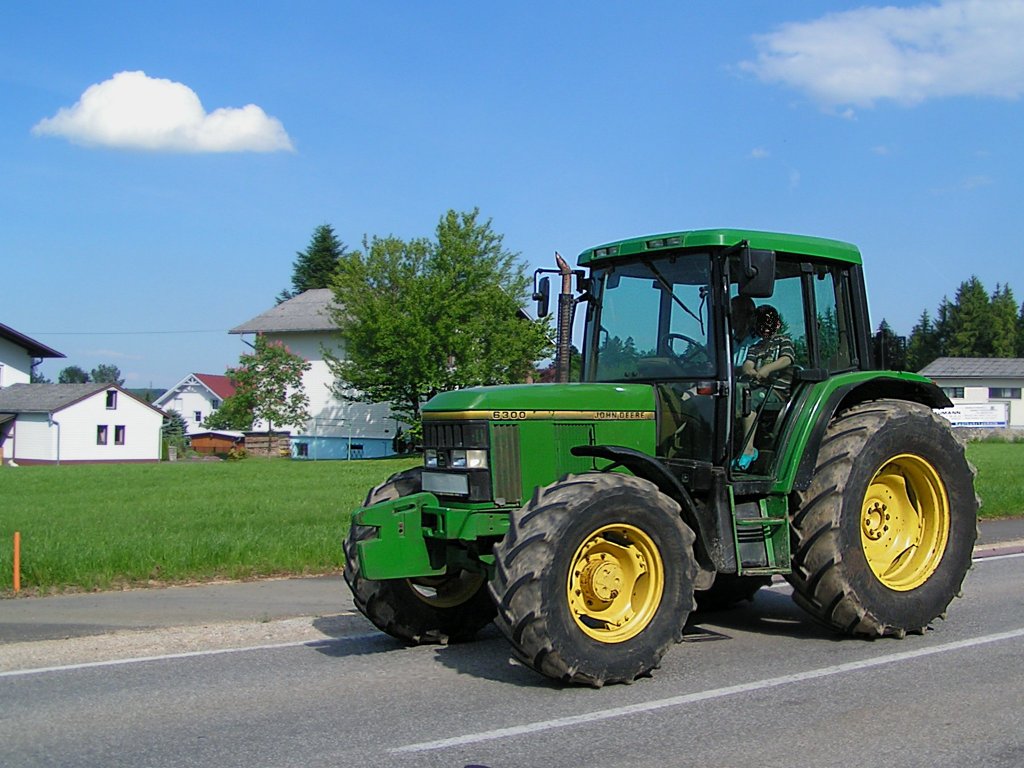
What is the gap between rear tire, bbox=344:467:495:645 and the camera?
7.75m

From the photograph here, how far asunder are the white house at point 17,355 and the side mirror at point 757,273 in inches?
2554

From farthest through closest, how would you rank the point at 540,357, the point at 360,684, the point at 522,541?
the point at 540,357
the point at 360,684
the point at 522,541

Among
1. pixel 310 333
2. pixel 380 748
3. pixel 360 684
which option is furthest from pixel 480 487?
pixel 310 333

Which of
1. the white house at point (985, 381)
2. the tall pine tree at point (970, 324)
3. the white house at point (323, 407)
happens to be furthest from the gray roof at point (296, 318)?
the tall pine tree at point (970, 324)

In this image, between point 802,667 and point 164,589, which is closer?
point 802,667

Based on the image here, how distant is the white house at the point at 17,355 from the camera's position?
6550 centimetres

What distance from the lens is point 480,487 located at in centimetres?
708

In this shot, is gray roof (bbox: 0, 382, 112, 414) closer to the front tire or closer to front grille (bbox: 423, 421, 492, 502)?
front grille (bbox: 423, 421, 492, 502)

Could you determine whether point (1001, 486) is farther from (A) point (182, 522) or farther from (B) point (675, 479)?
(B) point (675, 479)

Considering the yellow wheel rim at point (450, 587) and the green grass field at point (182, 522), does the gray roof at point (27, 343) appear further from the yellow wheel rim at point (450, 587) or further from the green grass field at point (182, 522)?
the yellow wheel rim at point (450, 587)

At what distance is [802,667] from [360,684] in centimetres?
282

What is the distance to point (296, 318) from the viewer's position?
65438 millimetres

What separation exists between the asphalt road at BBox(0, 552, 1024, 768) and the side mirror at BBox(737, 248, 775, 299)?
7.98ft

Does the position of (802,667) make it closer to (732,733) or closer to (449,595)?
(732,733)
